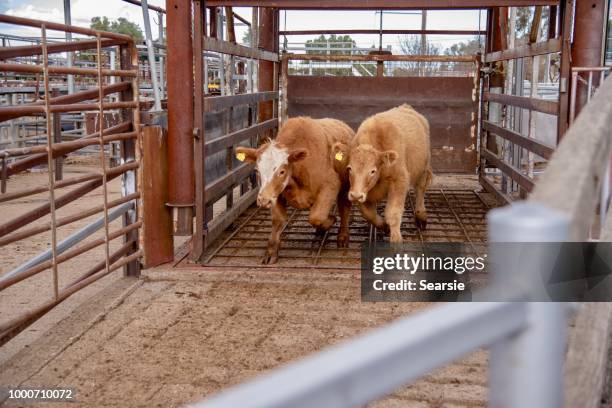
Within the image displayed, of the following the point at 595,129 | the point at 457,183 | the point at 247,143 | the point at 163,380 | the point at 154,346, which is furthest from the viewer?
the point at 457,183

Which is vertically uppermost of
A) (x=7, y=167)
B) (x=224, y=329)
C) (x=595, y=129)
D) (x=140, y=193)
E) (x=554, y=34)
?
(x=554, y=34)

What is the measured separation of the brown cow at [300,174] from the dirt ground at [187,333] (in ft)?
2.45

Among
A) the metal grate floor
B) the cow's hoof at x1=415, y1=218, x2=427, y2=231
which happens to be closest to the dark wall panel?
the metal grate floor

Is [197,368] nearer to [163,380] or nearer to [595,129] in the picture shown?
[163,380]

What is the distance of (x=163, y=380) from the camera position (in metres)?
4.61

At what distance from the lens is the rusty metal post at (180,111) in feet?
23.0

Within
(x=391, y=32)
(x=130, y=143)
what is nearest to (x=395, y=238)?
(x=130, y=143)

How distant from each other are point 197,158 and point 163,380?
296cm

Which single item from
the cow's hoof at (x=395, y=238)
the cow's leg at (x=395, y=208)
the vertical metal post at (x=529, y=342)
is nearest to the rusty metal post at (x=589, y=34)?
the cow's leg at (x=395, y=208)

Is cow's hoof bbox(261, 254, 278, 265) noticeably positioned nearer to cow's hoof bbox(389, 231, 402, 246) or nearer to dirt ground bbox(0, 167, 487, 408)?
dirt ground bbox(0, 167, 487, 408)

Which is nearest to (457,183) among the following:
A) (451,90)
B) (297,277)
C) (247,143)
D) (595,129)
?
(451,90)

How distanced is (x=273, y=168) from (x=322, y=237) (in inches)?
65.4

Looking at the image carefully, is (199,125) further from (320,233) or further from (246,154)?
(320,233)

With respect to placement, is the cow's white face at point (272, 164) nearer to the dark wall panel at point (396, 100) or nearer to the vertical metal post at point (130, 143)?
the vertical metal post at point (130, 143)
